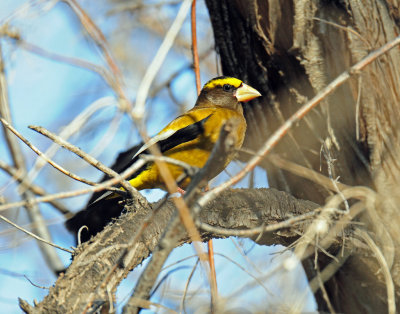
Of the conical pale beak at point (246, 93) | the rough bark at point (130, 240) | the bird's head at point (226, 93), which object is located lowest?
the rough bark at point (130, 240)

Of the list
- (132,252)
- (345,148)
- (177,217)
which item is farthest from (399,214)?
(177,217)

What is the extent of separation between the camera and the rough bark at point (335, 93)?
3.49 meters

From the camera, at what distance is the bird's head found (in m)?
4.41

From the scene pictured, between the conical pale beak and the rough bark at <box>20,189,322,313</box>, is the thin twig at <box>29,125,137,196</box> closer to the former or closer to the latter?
the rough bark at <box>20,189,322,313</box>

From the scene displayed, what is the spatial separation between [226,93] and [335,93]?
1.53m

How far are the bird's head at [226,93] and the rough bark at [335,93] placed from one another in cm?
19

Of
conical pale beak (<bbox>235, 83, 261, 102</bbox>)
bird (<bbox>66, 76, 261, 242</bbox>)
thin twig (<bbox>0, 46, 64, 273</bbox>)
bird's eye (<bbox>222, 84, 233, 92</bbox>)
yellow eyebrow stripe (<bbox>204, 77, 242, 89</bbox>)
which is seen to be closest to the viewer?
bird (<bbox>66, 76, 261, 242</bbox>)

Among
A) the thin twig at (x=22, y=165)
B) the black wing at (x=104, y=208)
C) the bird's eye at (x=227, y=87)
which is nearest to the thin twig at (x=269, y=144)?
the black wing at (x=104, y=208)

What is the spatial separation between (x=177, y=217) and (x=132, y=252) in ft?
3.51

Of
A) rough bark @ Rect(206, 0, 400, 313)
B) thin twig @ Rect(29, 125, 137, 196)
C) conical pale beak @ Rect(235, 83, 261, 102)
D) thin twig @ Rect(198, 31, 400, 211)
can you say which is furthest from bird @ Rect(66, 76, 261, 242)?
thin twig @ Rect(198, 31, 400, 211)

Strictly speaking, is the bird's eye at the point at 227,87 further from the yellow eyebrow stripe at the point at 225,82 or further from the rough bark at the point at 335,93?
the rough bark at the point at 335,93

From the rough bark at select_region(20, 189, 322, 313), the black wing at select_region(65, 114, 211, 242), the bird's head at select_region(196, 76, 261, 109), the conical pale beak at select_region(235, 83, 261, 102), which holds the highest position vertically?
the bird's head at select_region(196, 76, 261, 109)

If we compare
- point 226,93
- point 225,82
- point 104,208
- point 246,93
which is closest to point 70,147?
point 104,208

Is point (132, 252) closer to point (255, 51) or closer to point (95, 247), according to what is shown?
point (95, 247)
